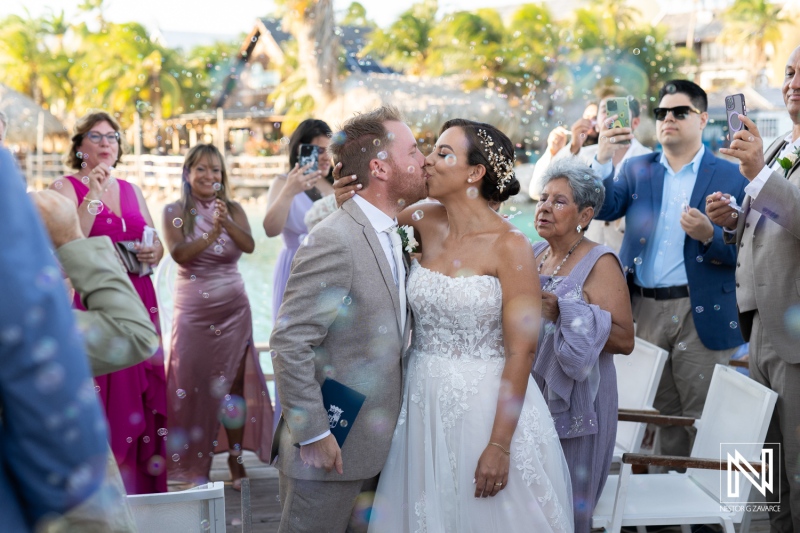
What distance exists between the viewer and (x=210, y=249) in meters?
4.52

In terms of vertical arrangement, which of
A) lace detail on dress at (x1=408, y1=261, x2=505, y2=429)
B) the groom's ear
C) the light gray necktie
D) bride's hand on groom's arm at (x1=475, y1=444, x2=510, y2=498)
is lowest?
bride's hand on groom's arm at (x1=475, y1=444, x2=510, y2=498)

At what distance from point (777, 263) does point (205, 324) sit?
3.06 m

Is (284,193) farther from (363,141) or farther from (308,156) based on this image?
(363,141)

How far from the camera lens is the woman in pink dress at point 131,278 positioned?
3842 mm

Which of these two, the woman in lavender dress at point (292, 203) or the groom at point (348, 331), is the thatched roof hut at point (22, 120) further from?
the groom at point (348, 331)

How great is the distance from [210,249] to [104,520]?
3.56 meters

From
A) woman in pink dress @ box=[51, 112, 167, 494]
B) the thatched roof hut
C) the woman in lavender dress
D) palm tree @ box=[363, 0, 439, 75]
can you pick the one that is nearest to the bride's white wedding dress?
woman in pink dress @ box=[51, 112, 167, 494]

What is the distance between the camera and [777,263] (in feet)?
10.2

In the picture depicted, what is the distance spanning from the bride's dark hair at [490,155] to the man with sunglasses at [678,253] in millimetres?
1484

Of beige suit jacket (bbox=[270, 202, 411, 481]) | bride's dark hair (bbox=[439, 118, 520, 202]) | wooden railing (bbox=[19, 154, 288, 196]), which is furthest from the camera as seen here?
wooden railing (bbox=[19, 154, 288, 196])

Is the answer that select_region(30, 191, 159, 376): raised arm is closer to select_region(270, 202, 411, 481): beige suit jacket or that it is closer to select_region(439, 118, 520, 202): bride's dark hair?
select_region(270, 202, 411, 481): beige suit jacket

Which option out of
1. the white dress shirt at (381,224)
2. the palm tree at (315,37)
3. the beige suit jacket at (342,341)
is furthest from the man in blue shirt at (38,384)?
the palm tree at (315,37)

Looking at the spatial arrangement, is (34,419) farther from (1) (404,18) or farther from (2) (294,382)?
(1) (404,18)

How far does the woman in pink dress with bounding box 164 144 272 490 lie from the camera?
454 cm
